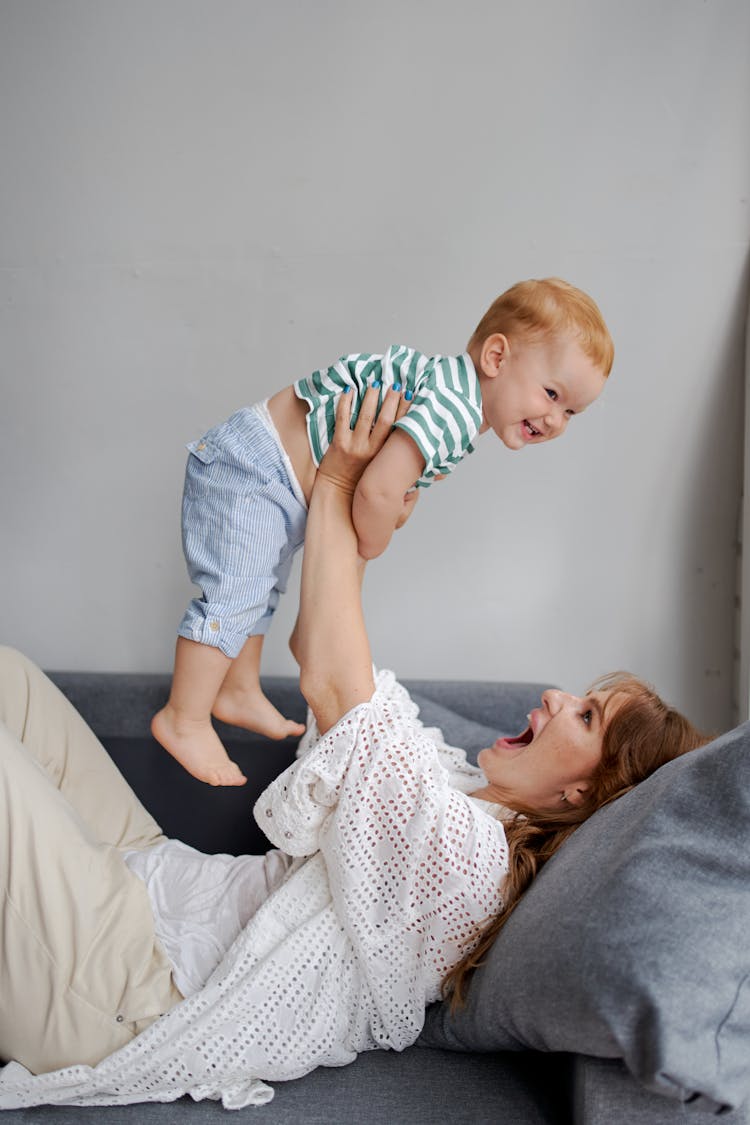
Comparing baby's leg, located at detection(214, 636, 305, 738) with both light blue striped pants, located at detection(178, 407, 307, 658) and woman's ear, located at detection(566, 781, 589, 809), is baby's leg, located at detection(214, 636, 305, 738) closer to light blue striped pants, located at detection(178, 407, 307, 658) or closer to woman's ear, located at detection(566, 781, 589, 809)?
light blue striped pants, located at detection(178, 407, 307, 658)

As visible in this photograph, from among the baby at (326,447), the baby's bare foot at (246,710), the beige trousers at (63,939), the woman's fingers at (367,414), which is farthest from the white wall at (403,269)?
the beige trousers at (63,939)

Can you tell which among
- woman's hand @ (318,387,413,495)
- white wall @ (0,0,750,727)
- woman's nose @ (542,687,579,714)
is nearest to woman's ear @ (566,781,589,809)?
woman's nose @ (542,687,579,714)

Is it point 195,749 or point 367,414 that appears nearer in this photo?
point 367,414

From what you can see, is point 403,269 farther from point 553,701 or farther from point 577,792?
point 577,792

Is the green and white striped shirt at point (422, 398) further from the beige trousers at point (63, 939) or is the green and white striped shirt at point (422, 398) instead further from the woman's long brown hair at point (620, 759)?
the beige trousers at point (63, 939)

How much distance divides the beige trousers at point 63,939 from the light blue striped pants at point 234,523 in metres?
0.37

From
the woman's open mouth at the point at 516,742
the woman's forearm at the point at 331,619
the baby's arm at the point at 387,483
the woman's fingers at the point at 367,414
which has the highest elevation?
the woman's fingers at the point at 367,414

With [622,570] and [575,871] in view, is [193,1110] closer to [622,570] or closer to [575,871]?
[575,871]

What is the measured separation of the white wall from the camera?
2324 mm

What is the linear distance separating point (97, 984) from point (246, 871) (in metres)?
0.30

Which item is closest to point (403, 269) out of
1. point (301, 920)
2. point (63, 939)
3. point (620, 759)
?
point (620, 759)

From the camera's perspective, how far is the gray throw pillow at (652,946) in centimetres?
104

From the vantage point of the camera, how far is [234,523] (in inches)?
65.8

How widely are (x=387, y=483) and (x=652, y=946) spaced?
0.74 meters
